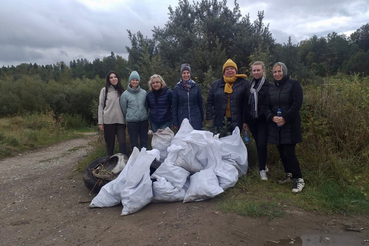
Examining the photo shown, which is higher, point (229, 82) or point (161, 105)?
point (229, 82)

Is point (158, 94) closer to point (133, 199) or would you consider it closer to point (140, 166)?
point (140, 166)

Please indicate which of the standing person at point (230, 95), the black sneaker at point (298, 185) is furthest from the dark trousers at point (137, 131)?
the black sneaker at point (298, 185)

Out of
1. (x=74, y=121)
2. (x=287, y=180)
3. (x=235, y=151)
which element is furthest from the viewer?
(x=74, y=121)

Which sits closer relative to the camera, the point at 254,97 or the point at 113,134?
the point at 254,97

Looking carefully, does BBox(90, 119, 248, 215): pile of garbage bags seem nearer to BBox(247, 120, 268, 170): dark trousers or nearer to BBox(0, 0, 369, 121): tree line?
BBox(247, 120, 268, 170): dark trousers

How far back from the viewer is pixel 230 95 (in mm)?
4012

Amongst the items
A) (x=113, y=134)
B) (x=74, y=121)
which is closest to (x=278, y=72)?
(x=113, y=134)

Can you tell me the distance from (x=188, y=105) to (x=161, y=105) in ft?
1.51

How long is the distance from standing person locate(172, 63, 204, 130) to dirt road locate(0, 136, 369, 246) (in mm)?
1384

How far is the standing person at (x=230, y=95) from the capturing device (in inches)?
157

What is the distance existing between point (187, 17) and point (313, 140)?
6486 mm

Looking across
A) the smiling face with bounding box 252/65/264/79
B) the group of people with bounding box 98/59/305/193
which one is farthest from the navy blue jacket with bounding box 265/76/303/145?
the smiling face with bounding box 252/65/264/79

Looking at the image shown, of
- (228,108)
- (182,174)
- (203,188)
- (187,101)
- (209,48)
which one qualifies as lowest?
(203,188)

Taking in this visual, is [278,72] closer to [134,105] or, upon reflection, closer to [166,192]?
[166,192]
